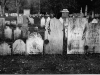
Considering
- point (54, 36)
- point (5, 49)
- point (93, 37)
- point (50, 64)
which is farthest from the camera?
point (93, 37)

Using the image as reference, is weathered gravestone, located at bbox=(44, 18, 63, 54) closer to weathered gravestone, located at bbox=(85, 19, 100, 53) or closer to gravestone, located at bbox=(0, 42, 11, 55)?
weathered gravestone, located at bbox=(85, 19, 100, 53)

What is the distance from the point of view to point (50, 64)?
6098 mm

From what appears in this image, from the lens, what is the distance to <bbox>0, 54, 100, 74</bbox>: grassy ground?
5.32m

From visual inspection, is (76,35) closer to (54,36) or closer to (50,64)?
(54,36)

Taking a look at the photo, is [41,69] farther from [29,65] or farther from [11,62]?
[11,62]

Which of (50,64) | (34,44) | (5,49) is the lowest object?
(50,64)

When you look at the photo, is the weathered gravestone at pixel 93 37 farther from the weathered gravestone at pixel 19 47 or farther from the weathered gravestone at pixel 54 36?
the weathered gravestone at pixel 19 47

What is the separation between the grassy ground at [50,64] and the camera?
532cm

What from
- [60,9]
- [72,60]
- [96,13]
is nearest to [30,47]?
[72,60]

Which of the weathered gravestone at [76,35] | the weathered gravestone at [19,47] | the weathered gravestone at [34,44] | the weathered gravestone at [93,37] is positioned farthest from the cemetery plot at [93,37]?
the weathered gravestone at [19,47]

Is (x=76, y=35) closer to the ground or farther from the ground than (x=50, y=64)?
farther from the ground

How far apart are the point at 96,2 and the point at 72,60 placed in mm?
29200

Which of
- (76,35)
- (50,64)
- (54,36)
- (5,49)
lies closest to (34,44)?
(54,36)

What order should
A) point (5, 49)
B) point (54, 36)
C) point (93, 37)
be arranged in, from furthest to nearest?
point (93, 37) → point (54, 36) → point (5, 49)
